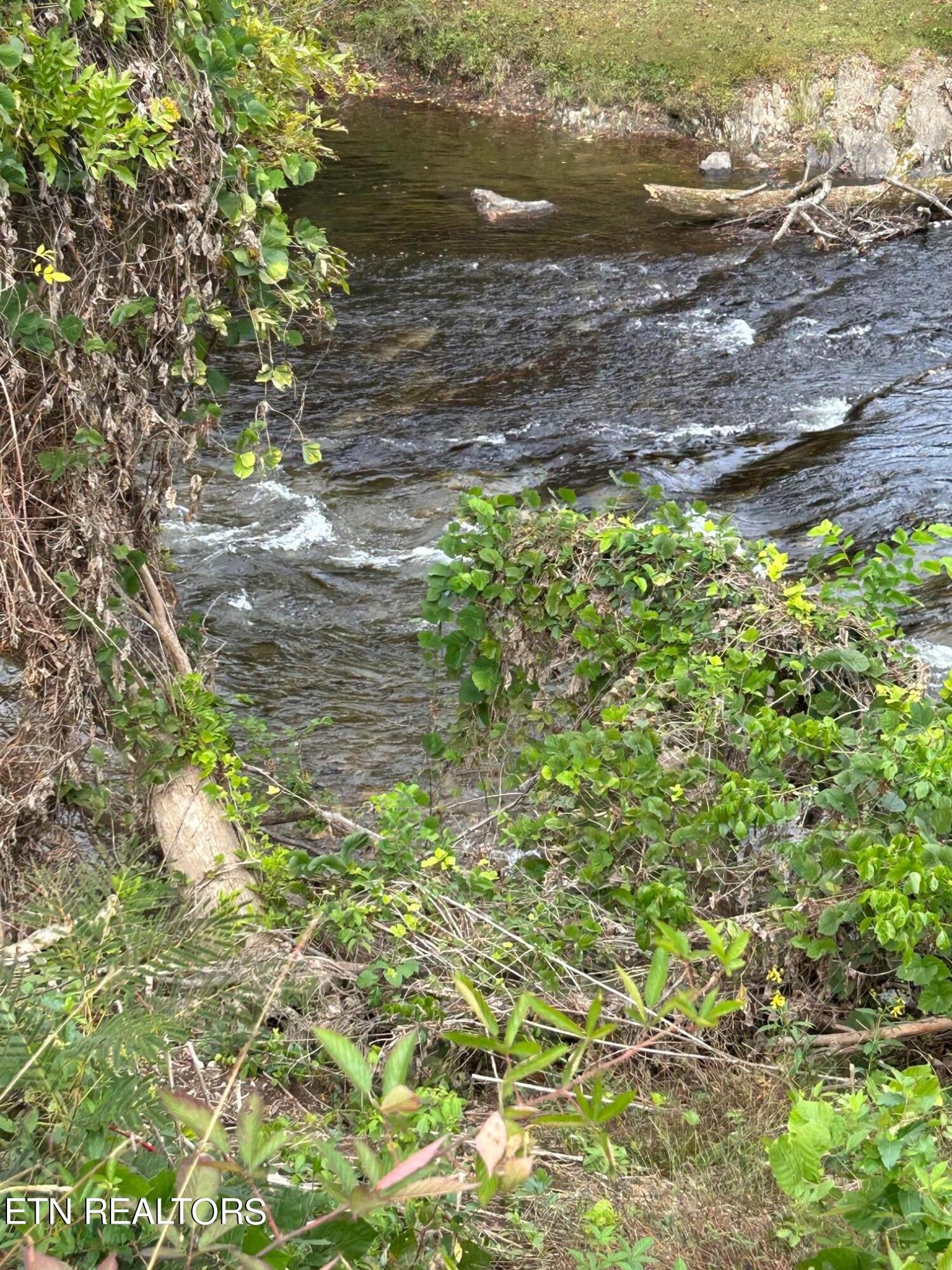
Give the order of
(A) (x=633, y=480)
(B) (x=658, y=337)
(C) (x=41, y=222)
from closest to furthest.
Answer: (C) (x=41, y=222), (A) (x=633, y=480), (B) (x=658, y=337)

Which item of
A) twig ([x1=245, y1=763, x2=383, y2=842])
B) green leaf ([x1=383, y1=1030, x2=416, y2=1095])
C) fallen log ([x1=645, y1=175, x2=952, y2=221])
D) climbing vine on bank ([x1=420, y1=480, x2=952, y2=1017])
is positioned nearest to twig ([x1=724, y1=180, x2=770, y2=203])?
fallen log ([x1=645, y1=175, x2=952, y2=221])

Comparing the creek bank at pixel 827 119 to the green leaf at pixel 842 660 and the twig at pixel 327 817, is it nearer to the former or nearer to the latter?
the green leaf at pixel 842 660

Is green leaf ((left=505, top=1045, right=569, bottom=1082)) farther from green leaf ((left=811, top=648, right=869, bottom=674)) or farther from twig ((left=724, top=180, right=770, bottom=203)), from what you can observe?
twig ((left=724, top=180, right=770, bottom=203))

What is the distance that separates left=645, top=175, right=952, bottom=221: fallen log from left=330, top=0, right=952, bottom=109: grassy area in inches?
204

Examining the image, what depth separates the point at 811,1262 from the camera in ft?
6.51

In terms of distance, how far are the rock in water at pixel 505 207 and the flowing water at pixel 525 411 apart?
23 cm

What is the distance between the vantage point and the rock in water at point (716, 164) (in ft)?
60.0

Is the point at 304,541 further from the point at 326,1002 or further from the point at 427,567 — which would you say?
the point at 326,1002

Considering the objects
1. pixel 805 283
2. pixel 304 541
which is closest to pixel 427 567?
pixel 304 541

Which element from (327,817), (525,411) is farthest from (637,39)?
(327,817)

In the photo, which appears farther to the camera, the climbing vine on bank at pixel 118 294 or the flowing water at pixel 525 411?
the flowing water at pixel 525 411

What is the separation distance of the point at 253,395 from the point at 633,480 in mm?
6650

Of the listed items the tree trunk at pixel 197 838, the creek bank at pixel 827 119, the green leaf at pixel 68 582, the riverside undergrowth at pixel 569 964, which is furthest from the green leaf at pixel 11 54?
the creek bank at pixel 827 119

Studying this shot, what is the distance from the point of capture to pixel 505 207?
1543cm
